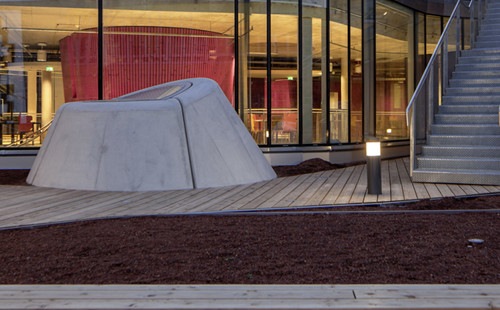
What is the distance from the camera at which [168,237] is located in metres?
4.84

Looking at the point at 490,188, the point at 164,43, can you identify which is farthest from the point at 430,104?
the point at 164,43

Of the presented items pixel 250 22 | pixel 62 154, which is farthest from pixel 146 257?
pixel 250 22

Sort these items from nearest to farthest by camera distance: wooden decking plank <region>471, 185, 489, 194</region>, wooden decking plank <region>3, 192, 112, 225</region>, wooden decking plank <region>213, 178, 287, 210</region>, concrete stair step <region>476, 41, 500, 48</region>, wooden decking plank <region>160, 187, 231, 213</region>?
wooden decking plank <region>3, 192, 112, 225</region> < wooden decking plank <region>160, 187, 231, 213</region> < wooden decking plank <region>213, 178, 287, 210</region> < wooden decking plank <region>471, 185, 489, 194</region> < concrete stair step <region>476, 41, 500, 48</region>

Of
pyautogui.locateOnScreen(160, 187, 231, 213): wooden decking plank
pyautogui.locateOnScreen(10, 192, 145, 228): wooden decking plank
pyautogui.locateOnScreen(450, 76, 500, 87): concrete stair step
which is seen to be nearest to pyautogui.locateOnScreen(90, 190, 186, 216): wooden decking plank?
pyautogui.locateOnScreen(10, 192, 145, 228): wooden decking plank

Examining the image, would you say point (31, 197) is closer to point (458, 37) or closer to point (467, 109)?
point (467, 109)

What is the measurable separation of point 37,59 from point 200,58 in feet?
10.9

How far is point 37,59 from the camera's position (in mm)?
10922

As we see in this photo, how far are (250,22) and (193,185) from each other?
5214 millimetres

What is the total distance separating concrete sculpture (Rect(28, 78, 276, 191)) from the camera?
7.64 m

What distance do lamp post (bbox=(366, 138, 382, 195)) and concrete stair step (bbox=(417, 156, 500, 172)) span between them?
5.37 feet

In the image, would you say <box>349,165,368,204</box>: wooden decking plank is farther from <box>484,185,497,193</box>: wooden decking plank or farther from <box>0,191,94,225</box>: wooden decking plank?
<box>0,191,94,225</box>: wooden decking plank

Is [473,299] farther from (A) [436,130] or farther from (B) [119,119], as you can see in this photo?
(A) [436,130]

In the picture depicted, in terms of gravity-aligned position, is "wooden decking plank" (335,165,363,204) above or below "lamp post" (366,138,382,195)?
below

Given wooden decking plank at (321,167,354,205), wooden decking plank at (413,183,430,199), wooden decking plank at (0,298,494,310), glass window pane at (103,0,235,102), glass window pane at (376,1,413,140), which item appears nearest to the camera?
wooden decking plank at (0,298,494,310)
